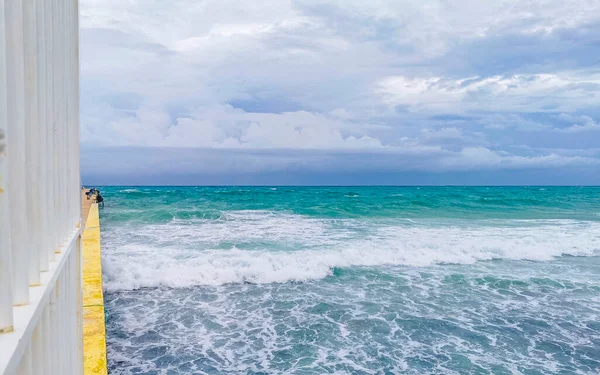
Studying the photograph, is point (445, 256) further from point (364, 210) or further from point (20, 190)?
point (364, 210)

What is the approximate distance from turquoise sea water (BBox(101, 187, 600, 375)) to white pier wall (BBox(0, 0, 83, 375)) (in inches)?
163

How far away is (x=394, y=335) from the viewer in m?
7.09

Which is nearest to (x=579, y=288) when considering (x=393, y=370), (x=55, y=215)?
(x=393, y=370)

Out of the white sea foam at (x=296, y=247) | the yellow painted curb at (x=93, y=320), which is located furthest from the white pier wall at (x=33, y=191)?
the white sea foam at (x=296, y=247)

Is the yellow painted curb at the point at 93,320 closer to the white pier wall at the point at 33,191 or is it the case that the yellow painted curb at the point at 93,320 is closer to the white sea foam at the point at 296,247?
the white pier wall at the point at 33,191

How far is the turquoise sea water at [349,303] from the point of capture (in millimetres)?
6277

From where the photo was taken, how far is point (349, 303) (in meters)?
8.66

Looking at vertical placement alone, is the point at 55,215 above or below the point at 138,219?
above

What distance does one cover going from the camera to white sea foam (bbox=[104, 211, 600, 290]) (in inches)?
415

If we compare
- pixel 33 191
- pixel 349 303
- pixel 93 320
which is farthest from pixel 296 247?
pixel 33 191

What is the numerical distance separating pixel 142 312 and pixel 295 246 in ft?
22.8

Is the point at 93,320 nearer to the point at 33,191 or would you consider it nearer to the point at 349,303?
the point at 33,191

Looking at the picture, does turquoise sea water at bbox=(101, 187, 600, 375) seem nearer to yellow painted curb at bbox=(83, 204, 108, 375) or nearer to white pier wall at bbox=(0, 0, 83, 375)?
yellow painted curb at bbox=(83, 204, 108, 375)

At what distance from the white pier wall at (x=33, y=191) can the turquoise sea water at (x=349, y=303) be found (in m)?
4.13
